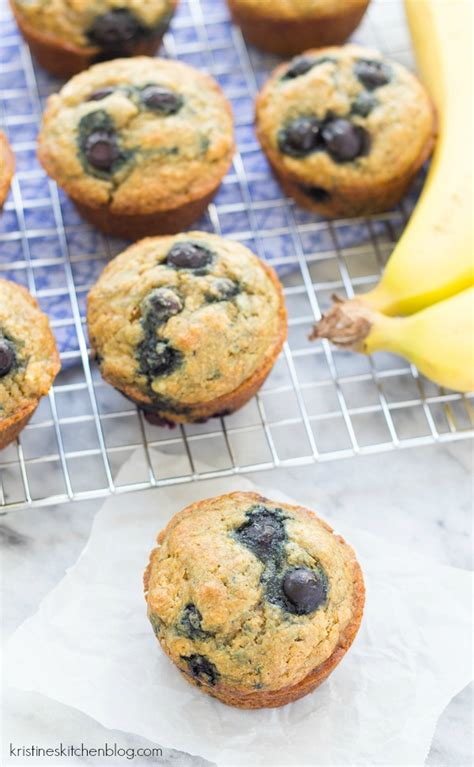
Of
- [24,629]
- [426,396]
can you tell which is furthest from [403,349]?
[24,629]

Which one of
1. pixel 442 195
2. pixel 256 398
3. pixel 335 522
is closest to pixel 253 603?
pixel 335 522

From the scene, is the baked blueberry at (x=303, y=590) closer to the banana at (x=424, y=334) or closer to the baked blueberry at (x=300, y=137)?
the banana at (x=424, y=334)

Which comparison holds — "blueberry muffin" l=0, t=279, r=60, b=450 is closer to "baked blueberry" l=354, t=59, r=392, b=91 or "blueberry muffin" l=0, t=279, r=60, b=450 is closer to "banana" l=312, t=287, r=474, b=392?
"banana" l=312, t=287, r=474, b=392

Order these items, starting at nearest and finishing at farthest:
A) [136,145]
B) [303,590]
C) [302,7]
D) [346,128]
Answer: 1. [303,590]
2. [136,145]
3. [346,128]
4. [302,7]

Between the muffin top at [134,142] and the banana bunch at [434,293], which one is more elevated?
the muffin top at [134,142]

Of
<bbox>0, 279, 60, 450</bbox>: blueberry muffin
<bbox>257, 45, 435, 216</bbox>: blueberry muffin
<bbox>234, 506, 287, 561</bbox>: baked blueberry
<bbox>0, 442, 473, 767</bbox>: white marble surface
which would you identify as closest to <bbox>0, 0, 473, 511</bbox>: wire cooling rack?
<bbox>0, 442, 473, 767</bbox>: white marble surface

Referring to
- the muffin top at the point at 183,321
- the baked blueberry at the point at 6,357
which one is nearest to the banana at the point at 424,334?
the muffin top at the point at 183,321

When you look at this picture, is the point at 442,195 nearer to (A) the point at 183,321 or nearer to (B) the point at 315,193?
(B) the point at 315,193
